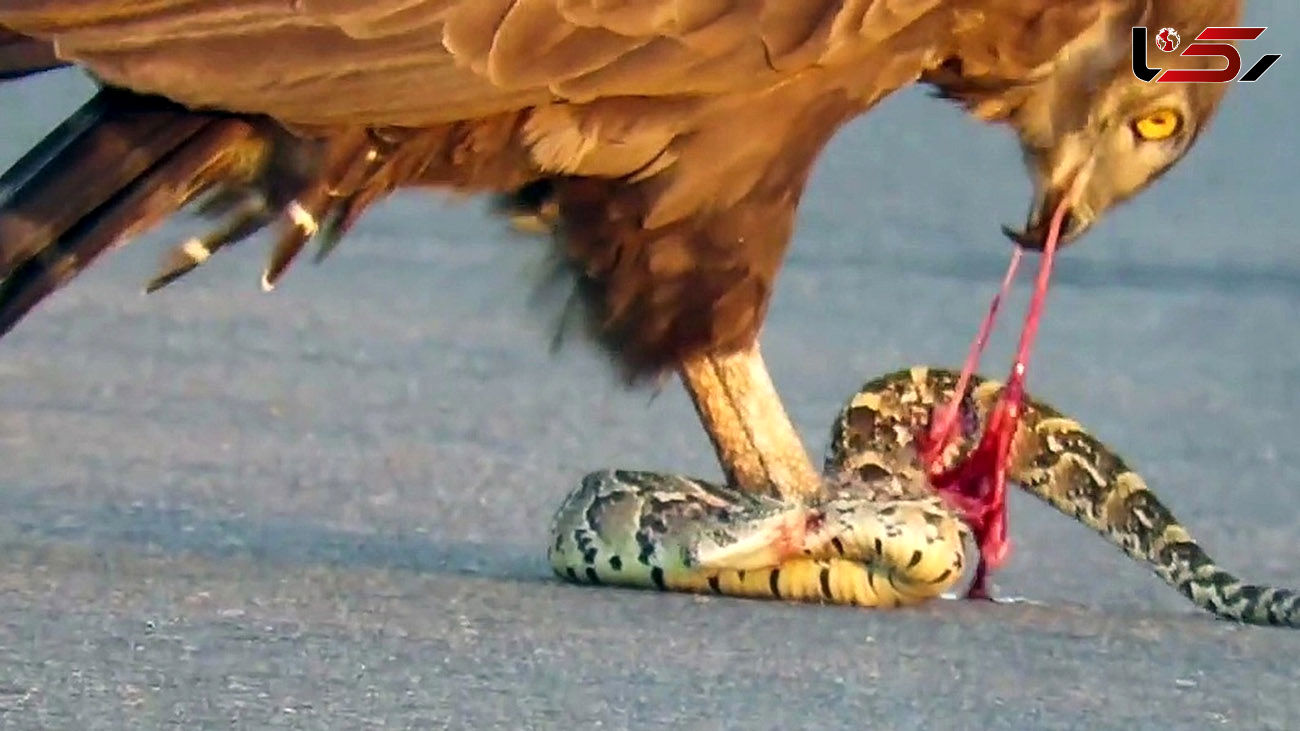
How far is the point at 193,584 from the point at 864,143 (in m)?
8.45

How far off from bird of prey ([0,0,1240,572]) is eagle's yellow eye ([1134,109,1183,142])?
0.11 m

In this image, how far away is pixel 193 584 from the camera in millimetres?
4480

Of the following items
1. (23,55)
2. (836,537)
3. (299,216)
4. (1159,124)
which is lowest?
(836,537)

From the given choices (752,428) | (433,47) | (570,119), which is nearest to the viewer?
(433,47)

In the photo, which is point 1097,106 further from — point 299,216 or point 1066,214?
point 299,216

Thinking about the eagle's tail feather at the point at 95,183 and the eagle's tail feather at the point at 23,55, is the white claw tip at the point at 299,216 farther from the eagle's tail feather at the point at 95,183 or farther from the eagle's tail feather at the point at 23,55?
the eagle's tail feather at the point at 23,55

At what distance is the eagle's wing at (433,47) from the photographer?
4211 millimetres

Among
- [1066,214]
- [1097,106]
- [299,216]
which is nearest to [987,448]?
[1066,214]

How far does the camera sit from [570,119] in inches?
178

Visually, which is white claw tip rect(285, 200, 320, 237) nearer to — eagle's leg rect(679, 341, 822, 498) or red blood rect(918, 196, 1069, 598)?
eagle's leg rect(679, 341, 822, 498)

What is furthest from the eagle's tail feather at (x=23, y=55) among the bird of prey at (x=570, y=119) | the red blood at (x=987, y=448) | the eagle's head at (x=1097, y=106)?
the red blood at (x=987, y=448)

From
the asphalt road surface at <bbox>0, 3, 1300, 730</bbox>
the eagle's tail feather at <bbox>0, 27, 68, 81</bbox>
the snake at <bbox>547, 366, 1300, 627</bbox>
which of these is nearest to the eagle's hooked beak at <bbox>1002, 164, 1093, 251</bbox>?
the snake at <bbox>547, 366, 1300, 627</bbox>

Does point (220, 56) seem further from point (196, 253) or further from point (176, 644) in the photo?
point (176, 644)

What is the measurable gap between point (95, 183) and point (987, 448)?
1.63 m
